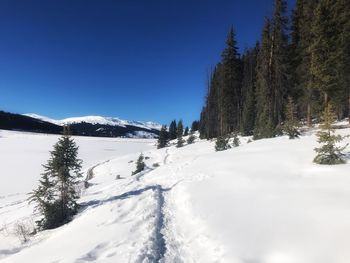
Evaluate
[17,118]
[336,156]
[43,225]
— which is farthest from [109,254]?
[17,118]

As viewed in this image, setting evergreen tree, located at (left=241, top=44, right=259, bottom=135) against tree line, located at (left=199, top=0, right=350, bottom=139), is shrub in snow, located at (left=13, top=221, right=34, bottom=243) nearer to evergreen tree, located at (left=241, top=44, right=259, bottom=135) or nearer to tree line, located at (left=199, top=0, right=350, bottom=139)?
tree line, located at (left=199, top=0, right=350, bottom=139)

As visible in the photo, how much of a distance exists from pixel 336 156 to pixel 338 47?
1604 centimetres

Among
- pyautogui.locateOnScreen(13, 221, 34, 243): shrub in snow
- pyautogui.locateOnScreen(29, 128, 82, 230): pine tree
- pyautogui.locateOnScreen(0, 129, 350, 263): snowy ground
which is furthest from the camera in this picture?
pyautogui.locateOnScreen(29, 128, 82, 230): pine tree

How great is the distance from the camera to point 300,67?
1302 inches

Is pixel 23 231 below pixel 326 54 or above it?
below

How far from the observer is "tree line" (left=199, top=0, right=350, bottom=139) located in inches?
983

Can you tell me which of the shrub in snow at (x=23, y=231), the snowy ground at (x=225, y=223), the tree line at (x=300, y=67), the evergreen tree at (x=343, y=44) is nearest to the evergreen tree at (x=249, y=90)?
the tree line at (x=300, y=67)

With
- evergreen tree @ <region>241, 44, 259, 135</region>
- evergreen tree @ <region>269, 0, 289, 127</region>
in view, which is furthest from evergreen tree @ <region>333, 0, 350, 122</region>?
evergreen tree @ <region>241, 44, 259, 135</region>

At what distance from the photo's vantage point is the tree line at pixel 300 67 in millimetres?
24969

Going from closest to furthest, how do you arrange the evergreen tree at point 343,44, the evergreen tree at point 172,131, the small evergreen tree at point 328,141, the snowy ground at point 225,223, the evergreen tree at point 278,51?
1. the snowy ground at point 225,223
2. the small evergreen tree at point 328,141
3. the evergreen tree at point 343,44
4. the evergreen tree at point 278,51
5. the evergreen tree at point 172,131

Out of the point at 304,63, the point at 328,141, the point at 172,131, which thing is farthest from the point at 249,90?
the point at 172,131

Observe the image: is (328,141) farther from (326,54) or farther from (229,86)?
(229,86)

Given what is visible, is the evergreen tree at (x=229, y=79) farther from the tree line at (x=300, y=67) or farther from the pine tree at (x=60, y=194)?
the pine tree at (x=60, y=194)

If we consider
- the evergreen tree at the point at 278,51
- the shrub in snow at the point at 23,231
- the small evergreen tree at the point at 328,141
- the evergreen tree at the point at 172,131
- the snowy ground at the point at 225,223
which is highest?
the evergreen tree at the point at 278,51
